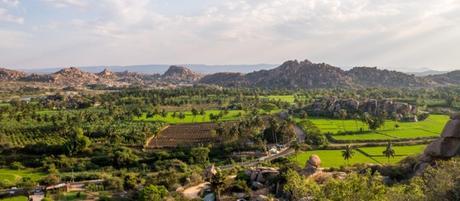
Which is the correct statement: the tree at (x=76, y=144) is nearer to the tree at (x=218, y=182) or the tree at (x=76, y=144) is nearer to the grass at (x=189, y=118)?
the grass at (x=189, y=118)

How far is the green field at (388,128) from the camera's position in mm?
93688

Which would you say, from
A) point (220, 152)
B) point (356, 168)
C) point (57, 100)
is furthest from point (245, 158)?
point (57, 100)

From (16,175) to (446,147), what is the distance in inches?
2585

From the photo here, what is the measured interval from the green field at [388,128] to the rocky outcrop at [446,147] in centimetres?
3791

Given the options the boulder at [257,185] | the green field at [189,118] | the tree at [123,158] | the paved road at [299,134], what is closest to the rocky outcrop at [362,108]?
the paved road at [299,134]

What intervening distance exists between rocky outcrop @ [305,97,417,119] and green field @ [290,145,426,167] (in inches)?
1583

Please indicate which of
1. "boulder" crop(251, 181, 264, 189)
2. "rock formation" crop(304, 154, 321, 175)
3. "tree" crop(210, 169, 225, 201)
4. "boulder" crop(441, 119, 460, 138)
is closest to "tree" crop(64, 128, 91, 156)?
"boulder" crop(251, 181, 264, 189)

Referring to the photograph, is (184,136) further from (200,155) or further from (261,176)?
(261,176)

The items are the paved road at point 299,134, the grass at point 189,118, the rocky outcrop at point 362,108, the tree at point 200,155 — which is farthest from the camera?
the rocky outcrop at point 362,108

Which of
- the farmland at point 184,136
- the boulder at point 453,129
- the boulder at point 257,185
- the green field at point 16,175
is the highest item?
the boulder at point 453,129

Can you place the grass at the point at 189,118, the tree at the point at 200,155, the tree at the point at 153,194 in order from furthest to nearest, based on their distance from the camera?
1. the grass at the point at 189,118
2. the tree at the point at 200,155
3. the tree at the point at 153,194

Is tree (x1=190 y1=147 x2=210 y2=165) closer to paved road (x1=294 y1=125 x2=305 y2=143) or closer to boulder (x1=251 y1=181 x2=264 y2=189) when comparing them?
paved road (x1=294 y1=125 x2=305 y2=143)

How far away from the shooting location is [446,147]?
2078 inches

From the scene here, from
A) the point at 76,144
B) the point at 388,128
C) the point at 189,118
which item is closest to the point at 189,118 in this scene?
Answer: the point at 189,118
